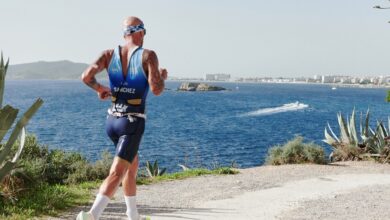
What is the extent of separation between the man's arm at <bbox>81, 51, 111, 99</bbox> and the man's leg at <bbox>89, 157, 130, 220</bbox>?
0.76 meters

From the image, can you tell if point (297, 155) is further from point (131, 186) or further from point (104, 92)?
point (104, 92)

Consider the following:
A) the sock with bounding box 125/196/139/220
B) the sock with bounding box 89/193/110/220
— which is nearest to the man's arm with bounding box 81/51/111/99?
the sock with bounding box 89/193/110/220

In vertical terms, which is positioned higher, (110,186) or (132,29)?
(132,29)

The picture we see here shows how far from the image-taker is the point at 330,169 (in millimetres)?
12133

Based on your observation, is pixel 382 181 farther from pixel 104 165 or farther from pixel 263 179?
pixel 104 165

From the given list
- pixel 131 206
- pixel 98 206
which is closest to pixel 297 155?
pixel 131 206

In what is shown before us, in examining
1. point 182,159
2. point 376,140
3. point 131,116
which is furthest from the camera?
point 182,159

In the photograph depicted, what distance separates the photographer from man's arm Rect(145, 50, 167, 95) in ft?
17.0

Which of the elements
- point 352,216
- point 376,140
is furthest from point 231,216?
point 376,140

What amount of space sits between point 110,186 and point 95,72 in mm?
1270

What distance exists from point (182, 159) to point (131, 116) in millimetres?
28999

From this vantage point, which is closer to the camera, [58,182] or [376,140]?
[58,182]

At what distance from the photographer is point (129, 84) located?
532 centimetres

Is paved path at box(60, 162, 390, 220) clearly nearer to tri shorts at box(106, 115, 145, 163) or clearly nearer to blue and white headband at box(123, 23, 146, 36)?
tri shorts at box(106, 115, 145, 163)
